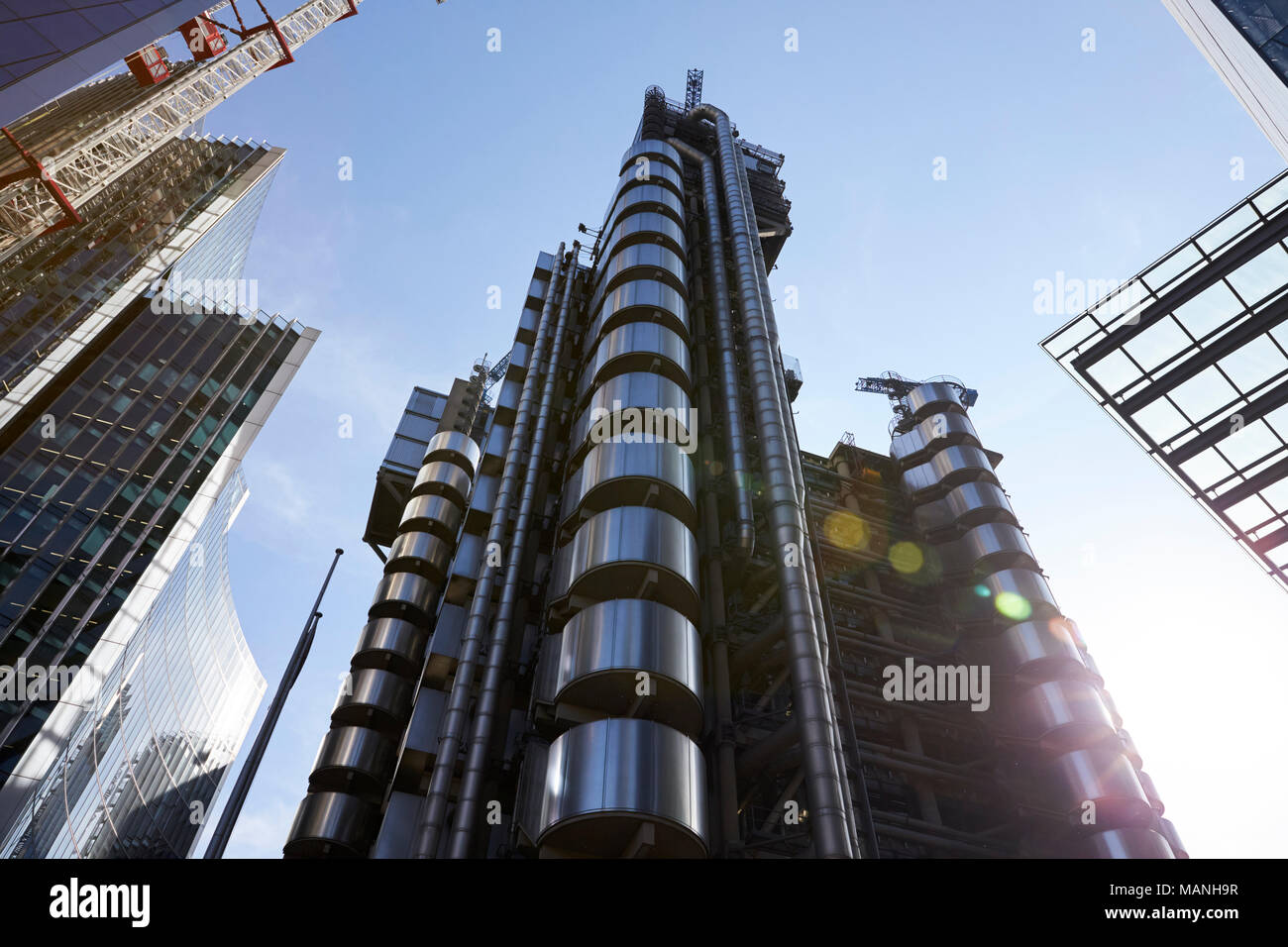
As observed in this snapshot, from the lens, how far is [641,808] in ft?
63.9

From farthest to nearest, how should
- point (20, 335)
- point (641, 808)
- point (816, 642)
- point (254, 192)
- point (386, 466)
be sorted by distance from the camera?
point (254, 192) → point (20, 335) → point (386, 466) → point (816, 642) → point (641, 808)

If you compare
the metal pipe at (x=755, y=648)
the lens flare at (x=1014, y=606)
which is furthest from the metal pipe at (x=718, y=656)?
the lens flare at (x=1014, y=606)

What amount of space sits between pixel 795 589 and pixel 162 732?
139m

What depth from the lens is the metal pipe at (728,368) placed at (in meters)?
29.8

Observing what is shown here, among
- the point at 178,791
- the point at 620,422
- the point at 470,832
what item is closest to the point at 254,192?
the point at 178,791

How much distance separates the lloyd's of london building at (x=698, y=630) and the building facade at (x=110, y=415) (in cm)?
4191

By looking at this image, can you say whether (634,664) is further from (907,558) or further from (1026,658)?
(907,558)

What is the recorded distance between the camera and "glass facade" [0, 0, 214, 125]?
2450 cm

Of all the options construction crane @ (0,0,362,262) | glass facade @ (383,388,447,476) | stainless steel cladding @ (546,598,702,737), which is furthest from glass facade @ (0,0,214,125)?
construction crane @ (0,0,362,262)

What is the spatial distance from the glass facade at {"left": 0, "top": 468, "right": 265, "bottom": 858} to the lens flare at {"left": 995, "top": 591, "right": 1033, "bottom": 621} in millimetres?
78947

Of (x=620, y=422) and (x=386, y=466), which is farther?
(x=386, y=466)

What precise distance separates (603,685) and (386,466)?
39178 mm
